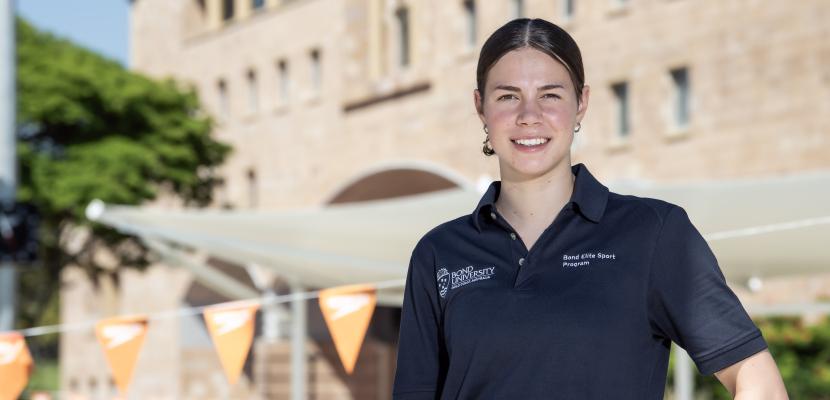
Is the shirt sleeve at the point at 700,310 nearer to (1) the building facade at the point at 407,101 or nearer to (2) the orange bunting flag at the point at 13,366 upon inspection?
(2) the orange bunting flag at the point at 13,366

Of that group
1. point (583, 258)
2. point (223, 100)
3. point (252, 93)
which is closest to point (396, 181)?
point (252, 93)

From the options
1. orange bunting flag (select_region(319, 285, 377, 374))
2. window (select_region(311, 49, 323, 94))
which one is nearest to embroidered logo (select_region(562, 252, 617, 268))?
orange bunting flag (select_region(319, 285, 377, 374))

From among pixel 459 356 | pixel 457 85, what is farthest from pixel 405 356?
pixel 457 85

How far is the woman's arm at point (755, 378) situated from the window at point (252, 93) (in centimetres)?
3455

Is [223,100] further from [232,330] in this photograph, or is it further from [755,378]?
[755,378]

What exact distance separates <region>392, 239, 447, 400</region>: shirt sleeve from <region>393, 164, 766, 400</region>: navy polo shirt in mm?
100

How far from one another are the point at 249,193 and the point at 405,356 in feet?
112

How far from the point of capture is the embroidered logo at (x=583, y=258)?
8.49ft

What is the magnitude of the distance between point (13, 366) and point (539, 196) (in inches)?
249

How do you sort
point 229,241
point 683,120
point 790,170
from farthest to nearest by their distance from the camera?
1. point 683,120
2. point 790,170
3. point 229,241

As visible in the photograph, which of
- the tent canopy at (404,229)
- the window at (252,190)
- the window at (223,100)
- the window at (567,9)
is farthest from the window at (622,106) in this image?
the window at (223,100)

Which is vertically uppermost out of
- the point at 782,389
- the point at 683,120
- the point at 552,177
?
the point at 683,120

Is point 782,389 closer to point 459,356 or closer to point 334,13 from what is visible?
point 459,356

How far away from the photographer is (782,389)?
2.48m
